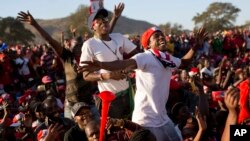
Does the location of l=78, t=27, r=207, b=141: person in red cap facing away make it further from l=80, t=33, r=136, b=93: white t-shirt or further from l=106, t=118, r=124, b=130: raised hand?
l=80, t=33, r=136, b=93: white t-shirt

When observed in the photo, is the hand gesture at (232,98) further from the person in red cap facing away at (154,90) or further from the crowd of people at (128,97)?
the person in red cap facing away at (154,90)

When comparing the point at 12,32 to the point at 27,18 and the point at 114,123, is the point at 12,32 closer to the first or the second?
the point at 27,18

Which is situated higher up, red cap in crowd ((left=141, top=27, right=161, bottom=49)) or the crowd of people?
red cap in crowd ((left=141, top=27, right=161, bottom=49))

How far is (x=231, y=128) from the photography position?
9.97ft

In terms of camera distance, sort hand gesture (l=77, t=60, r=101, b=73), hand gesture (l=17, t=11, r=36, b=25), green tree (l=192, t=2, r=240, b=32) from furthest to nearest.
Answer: green tree (l=192, t=2, r=240, b=32) < hand gesture (l=17, t=11, r=36, b=25) < hand gesture (l=77, t=60, r=101, b=73)

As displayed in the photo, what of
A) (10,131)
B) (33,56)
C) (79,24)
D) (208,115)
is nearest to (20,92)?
(33,56)

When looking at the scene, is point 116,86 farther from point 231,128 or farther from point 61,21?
point 61,21

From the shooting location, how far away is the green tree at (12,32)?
44.9 m

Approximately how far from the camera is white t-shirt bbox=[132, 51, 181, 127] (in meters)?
3.87

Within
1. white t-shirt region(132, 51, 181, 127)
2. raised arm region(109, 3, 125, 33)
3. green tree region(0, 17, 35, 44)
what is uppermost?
raised arm region(109, 3, 125, 33)

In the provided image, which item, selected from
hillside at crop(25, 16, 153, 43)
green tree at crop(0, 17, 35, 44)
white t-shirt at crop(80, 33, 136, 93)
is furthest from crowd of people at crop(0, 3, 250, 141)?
hillside at crop(25, 16, 153, 43)

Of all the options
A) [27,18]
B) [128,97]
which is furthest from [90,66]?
[27,18]

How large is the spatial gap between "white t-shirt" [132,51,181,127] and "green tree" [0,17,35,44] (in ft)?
138

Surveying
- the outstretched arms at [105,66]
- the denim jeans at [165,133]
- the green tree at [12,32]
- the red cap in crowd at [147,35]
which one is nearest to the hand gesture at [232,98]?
the outstretched arms at [105,66]
